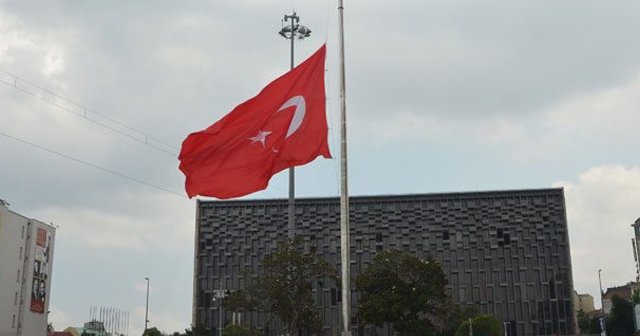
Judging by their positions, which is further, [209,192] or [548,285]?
[548,285]

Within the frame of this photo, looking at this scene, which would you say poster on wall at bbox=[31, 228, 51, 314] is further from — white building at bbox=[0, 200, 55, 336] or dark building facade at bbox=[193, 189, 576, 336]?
dark building facade at bbox=[193, 189, 576, 336]

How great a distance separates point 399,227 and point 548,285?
18.9m

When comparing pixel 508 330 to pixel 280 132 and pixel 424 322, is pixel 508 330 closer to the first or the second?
pixel 424 322

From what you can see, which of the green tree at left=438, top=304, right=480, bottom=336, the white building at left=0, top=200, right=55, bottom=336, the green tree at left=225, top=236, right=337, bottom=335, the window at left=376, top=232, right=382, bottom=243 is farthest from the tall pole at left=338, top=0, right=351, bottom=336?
the window at left=376, top=232, right=382, bottom=243

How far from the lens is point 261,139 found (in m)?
16.2

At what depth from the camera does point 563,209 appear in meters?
89.6

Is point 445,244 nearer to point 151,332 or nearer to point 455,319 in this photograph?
point 455,319

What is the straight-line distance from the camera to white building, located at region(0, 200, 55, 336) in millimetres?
70562

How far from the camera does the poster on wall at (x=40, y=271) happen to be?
253 feet

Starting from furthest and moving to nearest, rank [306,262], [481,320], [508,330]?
[508,330] < [481,320] < [306,262]

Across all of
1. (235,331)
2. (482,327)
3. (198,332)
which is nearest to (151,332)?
(198,332)

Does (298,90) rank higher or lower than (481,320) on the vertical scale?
higher

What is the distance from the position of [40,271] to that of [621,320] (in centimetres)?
6265

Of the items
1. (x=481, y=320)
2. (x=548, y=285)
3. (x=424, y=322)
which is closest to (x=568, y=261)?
(x=548, y=285)
